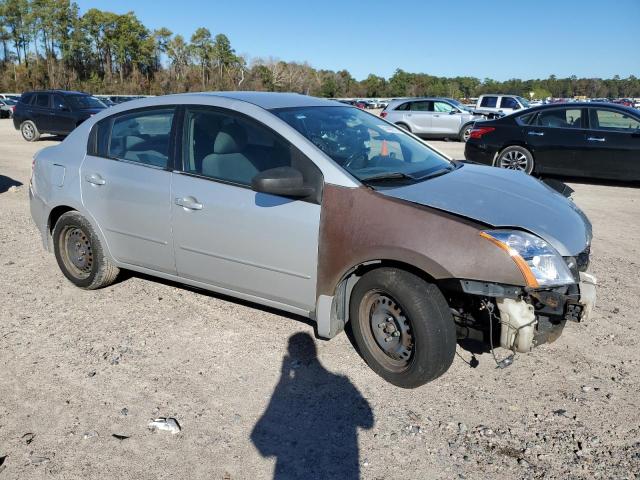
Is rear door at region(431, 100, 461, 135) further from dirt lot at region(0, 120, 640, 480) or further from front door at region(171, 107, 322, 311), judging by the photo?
front door at region(171, 107, 322, 311)

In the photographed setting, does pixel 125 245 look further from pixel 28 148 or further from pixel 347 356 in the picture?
pixel 28 148

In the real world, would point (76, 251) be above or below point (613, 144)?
below

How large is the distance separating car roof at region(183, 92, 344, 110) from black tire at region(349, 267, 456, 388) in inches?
59.2

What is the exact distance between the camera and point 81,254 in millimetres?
4984

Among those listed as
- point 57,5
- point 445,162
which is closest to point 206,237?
point 445,162

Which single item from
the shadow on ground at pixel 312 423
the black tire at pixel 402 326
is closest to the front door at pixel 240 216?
the black tire at pixel 402 326

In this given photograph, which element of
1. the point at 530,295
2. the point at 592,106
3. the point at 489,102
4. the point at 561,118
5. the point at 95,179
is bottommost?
the point at 530,295

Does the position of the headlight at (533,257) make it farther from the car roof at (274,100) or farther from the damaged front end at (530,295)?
the car roof at (274,100)

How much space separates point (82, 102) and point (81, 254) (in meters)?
15.6

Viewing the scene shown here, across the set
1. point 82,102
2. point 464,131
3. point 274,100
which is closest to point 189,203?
point 274,100

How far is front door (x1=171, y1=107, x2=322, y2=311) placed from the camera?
3.62 metres

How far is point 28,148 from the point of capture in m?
17.2

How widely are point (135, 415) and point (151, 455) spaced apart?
15.5 inches

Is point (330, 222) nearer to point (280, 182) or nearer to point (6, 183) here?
point (280, 182)
